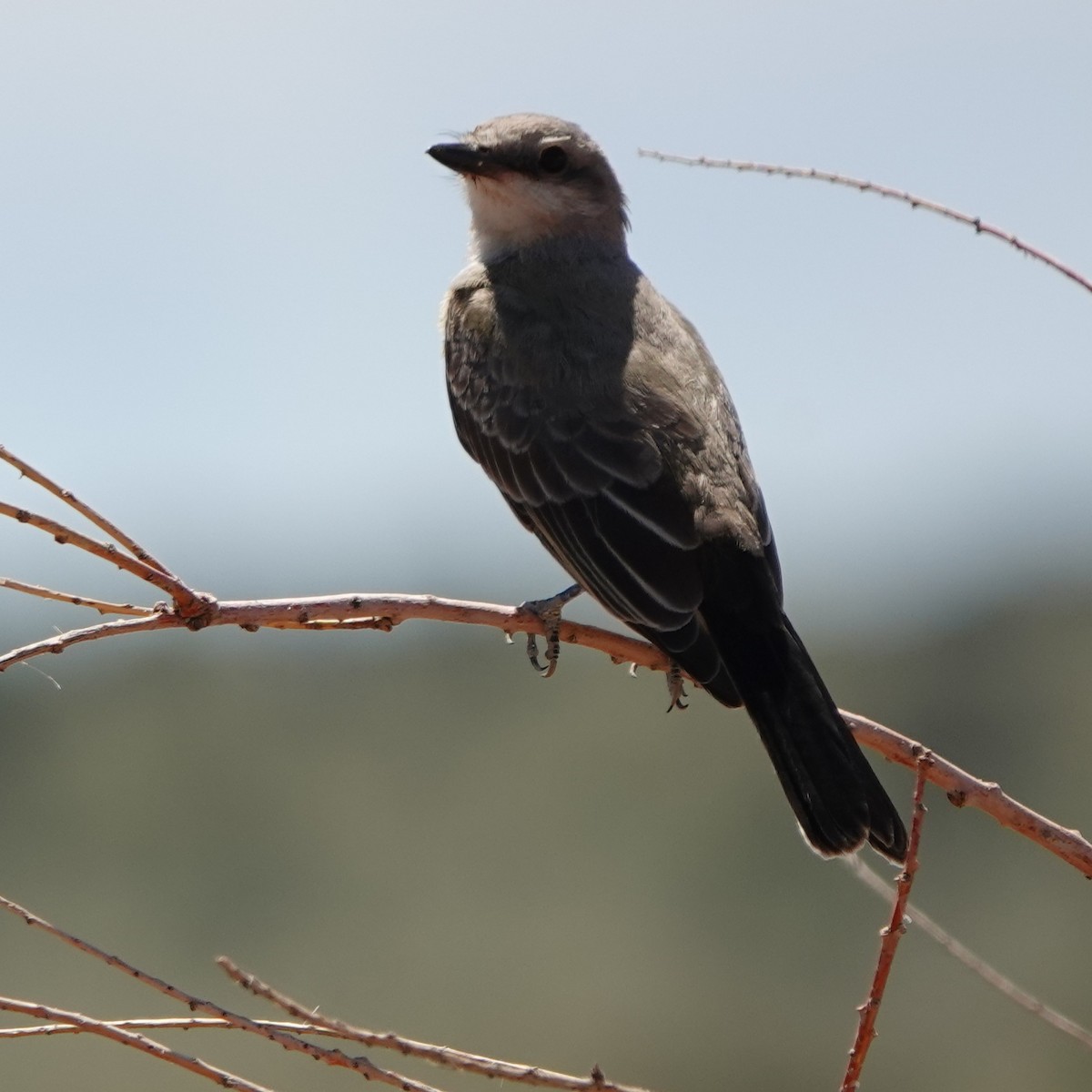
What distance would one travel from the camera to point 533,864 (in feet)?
165

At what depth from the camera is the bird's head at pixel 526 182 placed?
25.4 ft

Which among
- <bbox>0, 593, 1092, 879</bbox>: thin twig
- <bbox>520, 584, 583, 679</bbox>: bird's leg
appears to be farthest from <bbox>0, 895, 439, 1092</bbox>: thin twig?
<bbox>520, 584, 583, 679</bbox>: bird's leg

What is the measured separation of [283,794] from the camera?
182 feet

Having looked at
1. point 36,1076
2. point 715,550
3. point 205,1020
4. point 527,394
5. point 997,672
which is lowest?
point 36,1076

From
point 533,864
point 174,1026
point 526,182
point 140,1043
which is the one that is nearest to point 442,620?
point 174,1026

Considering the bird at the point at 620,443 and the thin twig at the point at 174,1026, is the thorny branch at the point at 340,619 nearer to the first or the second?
the bird at the point at 620,443

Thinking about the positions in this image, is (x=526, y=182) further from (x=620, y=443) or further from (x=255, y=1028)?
(x=255, y=1028)

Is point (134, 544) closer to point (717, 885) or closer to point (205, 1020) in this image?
point (205, 1020)

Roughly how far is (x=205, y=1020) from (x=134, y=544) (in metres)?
1.10

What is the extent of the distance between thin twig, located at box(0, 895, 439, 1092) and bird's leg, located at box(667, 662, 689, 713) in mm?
2521

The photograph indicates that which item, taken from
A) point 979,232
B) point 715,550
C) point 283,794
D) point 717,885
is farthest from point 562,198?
point 283,794

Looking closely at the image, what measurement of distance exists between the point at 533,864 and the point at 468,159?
43938mm

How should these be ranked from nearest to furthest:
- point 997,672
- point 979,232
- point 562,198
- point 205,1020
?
1. point 205,1020
2. point 979,232
3. point 562,198
4. point 997,672

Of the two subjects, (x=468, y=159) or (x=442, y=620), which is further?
(x=468, y=159)
